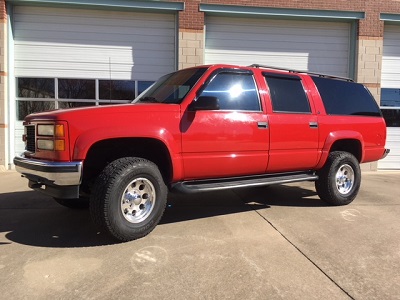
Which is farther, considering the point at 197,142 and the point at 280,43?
the point at 280,43

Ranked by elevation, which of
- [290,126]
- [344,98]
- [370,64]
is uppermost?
[370,64]

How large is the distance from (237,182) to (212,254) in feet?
4.52

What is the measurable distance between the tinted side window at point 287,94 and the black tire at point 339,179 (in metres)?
1.00

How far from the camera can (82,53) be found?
10.3 metres

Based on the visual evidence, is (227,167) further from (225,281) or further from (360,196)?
(360,196)

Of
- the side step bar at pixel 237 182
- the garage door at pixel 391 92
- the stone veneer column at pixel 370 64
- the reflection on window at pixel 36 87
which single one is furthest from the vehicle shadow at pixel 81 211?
the garage door at pixel 391 92

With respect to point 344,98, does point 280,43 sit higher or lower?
higher

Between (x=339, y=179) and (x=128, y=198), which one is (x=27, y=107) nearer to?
(x=128, y=198)

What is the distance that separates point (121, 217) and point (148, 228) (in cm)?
39

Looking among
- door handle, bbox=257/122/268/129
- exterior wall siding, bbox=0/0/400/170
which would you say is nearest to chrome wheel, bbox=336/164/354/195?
door handle, bbox=257/122/268/129

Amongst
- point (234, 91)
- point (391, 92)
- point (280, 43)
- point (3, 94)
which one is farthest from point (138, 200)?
point (391, 92)

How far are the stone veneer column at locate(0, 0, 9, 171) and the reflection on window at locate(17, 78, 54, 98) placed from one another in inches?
19.6

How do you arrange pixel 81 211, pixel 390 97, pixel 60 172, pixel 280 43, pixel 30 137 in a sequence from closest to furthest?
pixel 60 172 < pixel 30 137 < pixel 81 211 < pixel 280 43 < pixel 390 97

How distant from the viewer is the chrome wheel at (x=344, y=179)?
6.07 metres
